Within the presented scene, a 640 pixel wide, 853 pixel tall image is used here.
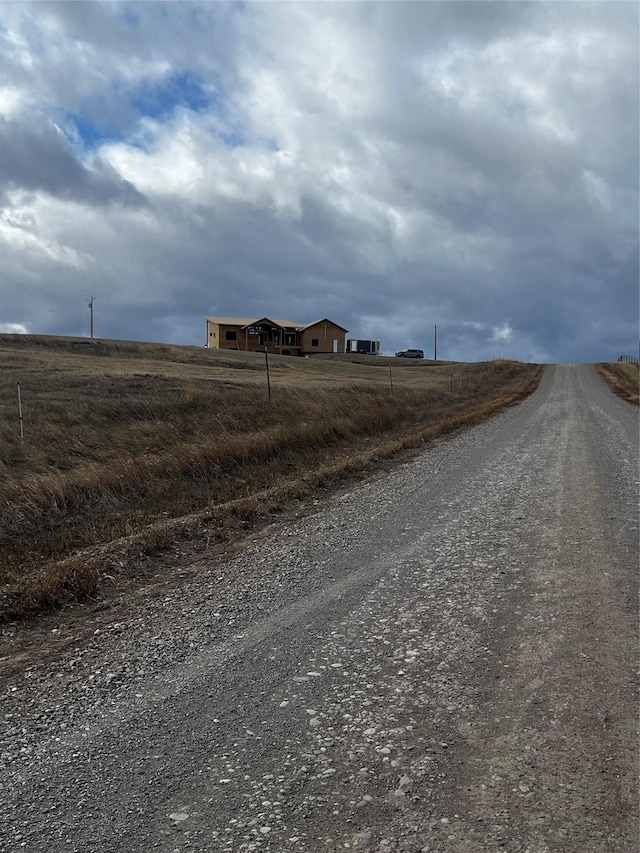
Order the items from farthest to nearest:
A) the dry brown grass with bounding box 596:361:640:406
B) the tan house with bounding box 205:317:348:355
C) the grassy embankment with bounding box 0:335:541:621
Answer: the tan house with bounding box 205:317:348:355 < the dry brown grass with bounding box 596:361:640:406 < the grassy embankment with bounding box 0:335:541:621

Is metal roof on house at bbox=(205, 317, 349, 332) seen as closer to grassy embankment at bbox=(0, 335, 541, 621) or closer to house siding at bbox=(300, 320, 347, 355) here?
house siding at bbox=(300, 320, 347, 355)

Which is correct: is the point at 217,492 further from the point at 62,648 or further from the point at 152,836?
the point at 152,836

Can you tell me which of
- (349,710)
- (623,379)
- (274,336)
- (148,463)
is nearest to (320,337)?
(274,336)

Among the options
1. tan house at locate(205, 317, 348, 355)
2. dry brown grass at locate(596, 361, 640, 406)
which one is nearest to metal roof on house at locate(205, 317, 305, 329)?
tan house at locate(205, 317, 348, 355)

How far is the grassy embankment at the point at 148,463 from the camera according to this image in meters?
7.39

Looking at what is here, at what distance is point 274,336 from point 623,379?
4781 cm

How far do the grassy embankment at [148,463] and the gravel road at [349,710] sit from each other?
1122 millimetres

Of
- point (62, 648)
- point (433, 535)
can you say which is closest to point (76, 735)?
point (62, 648)

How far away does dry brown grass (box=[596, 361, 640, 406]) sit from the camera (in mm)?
36759

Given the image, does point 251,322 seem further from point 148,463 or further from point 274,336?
point 148,463

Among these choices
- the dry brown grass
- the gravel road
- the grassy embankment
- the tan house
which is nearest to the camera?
the gravel road

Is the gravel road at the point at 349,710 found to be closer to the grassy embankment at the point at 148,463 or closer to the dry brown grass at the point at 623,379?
the grassy embankment at the point at 148,463

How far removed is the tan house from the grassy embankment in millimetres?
60710

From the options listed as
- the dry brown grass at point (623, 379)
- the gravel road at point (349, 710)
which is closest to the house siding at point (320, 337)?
the dry brown grass at point (623, 379)
